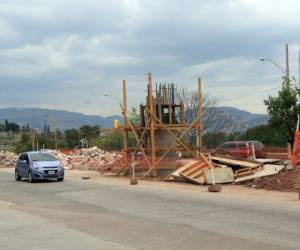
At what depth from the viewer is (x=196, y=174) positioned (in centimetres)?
2273

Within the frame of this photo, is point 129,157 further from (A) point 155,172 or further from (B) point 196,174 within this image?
(B) point 196,174

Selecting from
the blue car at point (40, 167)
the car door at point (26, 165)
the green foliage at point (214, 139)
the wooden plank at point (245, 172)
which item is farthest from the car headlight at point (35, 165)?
the green foliage at point (214, 139)

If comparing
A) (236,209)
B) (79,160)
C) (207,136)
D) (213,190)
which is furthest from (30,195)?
(207,136)

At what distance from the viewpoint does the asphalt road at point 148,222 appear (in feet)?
30.9

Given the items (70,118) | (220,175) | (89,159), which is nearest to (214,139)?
(89,159)

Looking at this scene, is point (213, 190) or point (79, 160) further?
point (79, 160)

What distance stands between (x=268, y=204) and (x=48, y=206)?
6352 mm

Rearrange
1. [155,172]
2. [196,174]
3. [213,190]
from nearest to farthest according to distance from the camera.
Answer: [213,190] → [196,174] → [155,172]

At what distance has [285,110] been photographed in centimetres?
3738

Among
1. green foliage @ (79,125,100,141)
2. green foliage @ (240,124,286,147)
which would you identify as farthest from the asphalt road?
green foliage @ (79,125,100,141)

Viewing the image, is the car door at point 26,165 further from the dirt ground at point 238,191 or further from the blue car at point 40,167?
the dirt ground at point 238,191

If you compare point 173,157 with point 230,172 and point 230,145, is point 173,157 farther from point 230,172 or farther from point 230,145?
point 230,145

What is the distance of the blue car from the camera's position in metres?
26.0

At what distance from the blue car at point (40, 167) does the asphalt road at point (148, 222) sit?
24.2 feet
